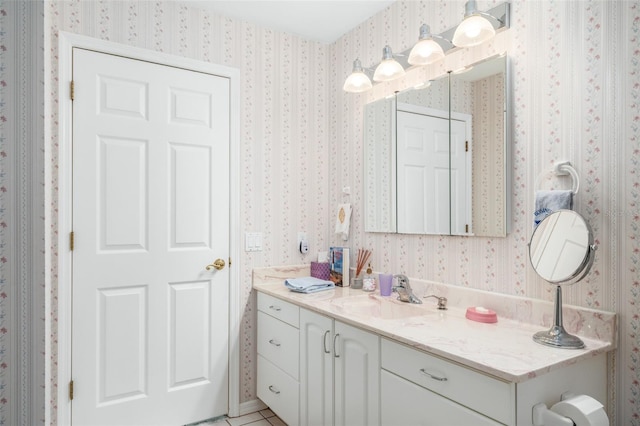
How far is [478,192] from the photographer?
1.87m

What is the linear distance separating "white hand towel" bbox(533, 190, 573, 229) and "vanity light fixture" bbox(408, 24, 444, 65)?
2.86 ft

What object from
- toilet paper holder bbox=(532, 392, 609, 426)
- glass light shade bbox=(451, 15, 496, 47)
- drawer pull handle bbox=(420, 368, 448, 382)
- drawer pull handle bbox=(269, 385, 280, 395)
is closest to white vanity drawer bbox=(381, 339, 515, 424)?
drawer pull handle bbox=(420, 368, 448, 382)

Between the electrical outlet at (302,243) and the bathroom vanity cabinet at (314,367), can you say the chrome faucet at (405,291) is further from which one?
the electrical outlet at (302,243)

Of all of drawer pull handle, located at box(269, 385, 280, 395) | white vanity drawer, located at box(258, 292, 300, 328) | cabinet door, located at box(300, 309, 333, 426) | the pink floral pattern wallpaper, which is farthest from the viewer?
drawer pull handle, located at box(269, 385, 280, 395)

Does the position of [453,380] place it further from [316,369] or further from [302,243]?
[302,243]

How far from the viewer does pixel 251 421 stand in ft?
8.13

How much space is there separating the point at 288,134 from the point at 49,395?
204cm

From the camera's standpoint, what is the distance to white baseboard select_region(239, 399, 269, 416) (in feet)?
8.41

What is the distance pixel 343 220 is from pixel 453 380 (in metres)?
1.57

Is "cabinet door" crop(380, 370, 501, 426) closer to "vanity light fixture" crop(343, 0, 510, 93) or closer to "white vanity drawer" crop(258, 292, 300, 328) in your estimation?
"white vanity drawer" crop(258, 292, 300, 328)

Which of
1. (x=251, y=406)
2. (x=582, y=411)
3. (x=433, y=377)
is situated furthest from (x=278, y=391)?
(x=582, y=411)

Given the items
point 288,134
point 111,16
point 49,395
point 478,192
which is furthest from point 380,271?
point 111,16

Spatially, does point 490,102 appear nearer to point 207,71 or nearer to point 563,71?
point 563,71

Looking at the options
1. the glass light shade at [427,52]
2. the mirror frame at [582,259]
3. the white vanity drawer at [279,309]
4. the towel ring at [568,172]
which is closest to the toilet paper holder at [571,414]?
the mirror frame at [582,259]
